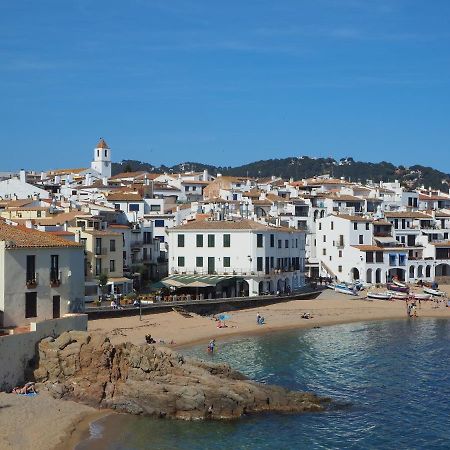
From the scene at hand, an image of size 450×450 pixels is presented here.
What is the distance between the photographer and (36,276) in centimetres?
3769

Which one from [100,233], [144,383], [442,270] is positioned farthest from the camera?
[442,270]

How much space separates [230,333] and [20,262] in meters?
22.4

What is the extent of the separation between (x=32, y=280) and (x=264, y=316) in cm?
2811

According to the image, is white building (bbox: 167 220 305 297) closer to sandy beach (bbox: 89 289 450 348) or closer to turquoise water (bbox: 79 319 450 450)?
sandy beach (bbox: 89 289 450 348)

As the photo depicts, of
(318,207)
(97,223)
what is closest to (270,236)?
(97,223)

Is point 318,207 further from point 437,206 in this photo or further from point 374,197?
point 437,206

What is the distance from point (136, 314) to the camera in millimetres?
56125

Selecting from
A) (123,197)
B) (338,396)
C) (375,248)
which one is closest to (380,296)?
(375,248)

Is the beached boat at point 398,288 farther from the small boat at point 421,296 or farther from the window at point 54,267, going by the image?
the window at point 54,267

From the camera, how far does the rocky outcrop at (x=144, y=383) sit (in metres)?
33.8

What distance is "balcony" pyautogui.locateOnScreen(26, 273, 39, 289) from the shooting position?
122 feet

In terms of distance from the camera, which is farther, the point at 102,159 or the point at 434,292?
the point at 102,159

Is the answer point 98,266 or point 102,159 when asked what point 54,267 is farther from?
point 102,159

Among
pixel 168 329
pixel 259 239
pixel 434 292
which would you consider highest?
pixel 259 239
